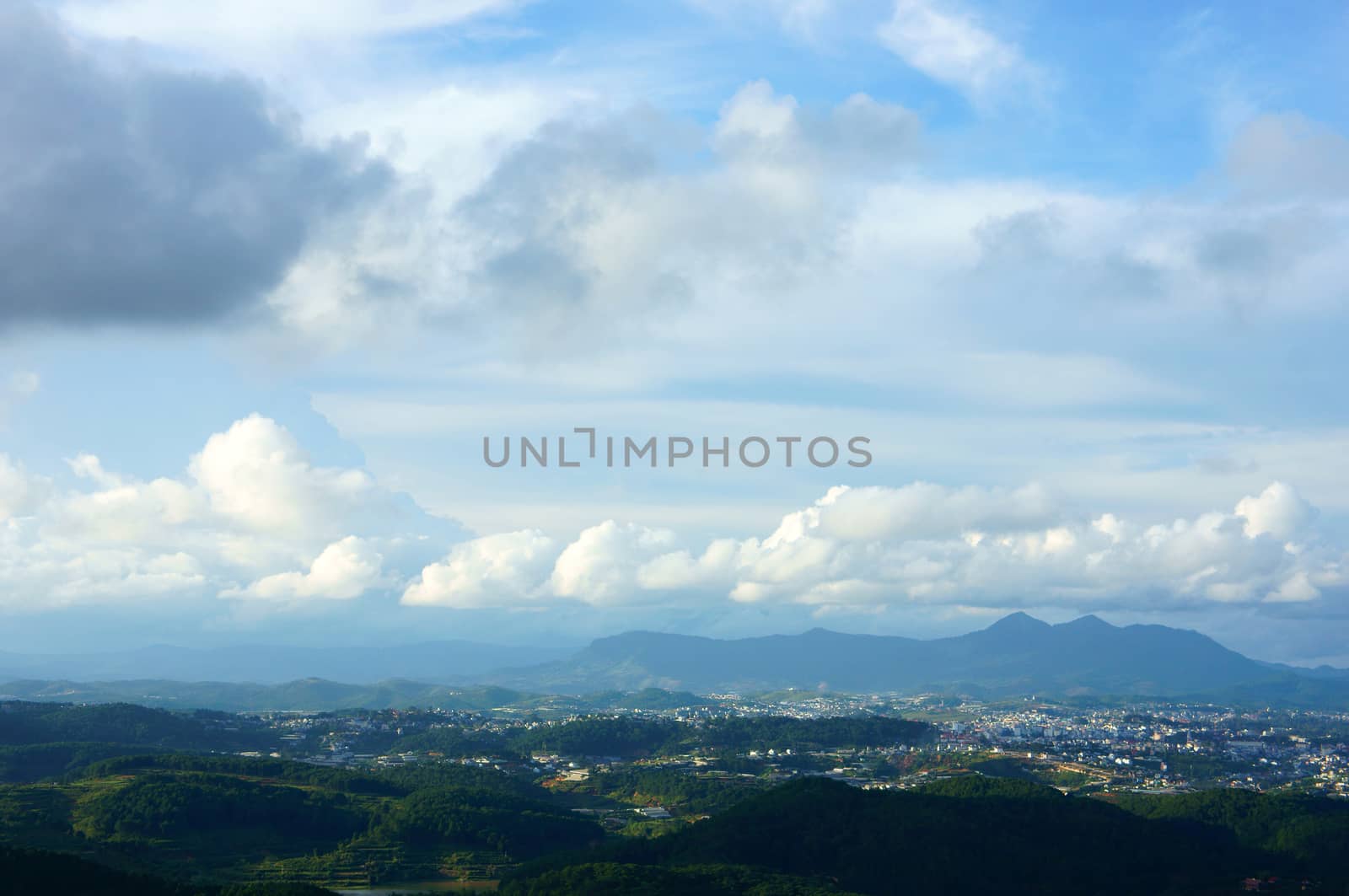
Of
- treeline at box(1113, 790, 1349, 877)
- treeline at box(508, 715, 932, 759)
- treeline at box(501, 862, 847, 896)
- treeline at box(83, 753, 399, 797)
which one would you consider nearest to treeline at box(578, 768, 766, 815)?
treeline at box(508, 715, 932, 759)

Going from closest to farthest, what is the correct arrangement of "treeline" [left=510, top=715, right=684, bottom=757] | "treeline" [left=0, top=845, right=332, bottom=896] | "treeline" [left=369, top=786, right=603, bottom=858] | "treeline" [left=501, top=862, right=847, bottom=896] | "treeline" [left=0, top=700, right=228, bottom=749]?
"treeline" [left=0, top=845, right=332, bottom=896] < "treeline" [left=501, top=862, right=847, bottom=896] < "treeline" [left=369, top=786, right=603, bottom=858] < "treeline" [left=0, top=700, right=228, bottom=749] < "treeline" [left=510, top=715, right=684, bottom=757]

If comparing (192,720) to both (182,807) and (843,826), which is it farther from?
(843,826)

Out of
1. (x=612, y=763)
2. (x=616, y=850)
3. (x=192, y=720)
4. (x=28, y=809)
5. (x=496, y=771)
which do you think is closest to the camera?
(x=616, y=850)

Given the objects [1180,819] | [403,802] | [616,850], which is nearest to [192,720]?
[403,802]

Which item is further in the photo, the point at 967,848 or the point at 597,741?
the point at 597,741

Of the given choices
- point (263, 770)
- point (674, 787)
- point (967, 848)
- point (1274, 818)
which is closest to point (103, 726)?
point (263, 770)

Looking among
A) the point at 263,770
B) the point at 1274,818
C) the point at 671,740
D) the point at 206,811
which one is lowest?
the point at 671,740

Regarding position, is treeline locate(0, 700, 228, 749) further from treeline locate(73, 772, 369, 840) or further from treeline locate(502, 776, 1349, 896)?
treeline locate(502, 776, 1349, 896)

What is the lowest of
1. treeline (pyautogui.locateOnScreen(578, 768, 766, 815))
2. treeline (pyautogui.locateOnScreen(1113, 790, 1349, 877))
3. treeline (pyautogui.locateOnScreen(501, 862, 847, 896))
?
treeline (pyautogui.locateOnScreen(578, 768, 766, 815))

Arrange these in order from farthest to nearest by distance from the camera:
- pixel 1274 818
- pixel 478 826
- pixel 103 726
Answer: pixel 103 726 < pixel 1274 818 < pixel 478 826

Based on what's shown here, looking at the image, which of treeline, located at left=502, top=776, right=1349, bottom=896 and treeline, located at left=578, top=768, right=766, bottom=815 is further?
treeline, located at left=578, top=768, right=766, bottom=815

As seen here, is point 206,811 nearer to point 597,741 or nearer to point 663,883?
point 663,883
